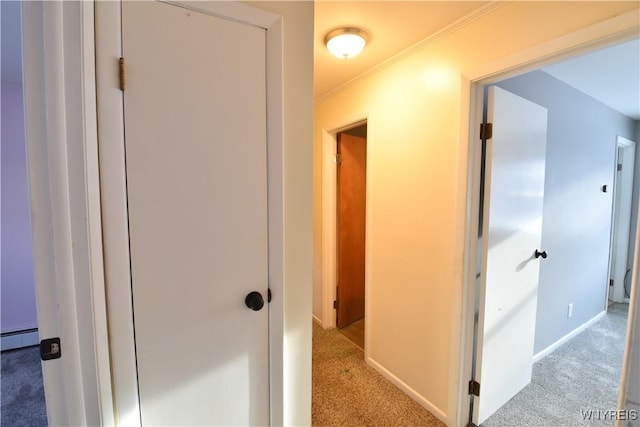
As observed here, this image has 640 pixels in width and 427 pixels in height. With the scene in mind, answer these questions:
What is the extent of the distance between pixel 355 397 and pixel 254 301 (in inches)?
53.4

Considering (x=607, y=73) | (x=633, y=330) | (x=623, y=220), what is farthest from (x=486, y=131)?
(x=623, y=220)

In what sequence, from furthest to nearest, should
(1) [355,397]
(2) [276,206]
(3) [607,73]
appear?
(3) [607,73], (1) [355,397], (2) [276,206]

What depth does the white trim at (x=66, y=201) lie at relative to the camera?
759 mm

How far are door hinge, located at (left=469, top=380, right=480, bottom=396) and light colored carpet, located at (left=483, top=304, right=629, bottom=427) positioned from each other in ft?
0.67

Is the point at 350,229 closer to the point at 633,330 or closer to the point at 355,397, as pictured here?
the point at 355,397

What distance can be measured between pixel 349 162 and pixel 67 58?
2285mm

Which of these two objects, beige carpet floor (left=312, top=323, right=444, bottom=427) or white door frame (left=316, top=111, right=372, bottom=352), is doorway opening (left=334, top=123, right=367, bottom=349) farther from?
beige carpet floor (left=312, top=323, right=444, bottom=427)

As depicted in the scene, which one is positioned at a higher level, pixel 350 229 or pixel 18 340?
pixel 350 229

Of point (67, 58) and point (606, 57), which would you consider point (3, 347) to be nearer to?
point (67, 58)

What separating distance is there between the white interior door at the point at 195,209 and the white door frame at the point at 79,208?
5cm

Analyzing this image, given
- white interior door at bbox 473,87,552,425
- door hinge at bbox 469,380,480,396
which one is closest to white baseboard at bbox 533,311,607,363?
white interior door at bbox 473,87,552,425

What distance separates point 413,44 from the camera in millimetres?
1722

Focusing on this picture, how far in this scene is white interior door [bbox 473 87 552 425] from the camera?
156cm

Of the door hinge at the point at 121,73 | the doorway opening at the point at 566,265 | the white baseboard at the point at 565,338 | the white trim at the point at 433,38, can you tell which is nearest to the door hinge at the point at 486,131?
the doorway opening at the point at 566,265
